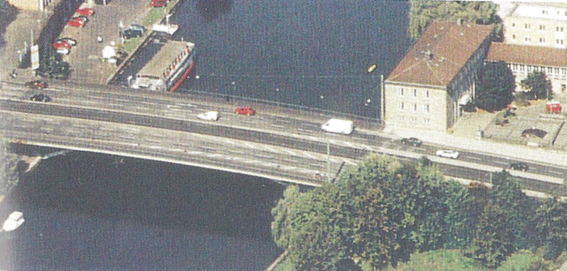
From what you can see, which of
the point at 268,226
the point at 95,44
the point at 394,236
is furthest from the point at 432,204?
the point at 95,44

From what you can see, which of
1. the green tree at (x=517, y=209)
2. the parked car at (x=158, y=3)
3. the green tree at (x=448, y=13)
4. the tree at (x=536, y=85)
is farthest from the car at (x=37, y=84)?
the green tree at (x=517, y=209)

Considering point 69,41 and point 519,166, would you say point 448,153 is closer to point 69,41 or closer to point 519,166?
point 519,166

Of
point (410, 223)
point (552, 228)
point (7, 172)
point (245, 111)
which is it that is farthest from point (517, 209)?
point (7, 172)

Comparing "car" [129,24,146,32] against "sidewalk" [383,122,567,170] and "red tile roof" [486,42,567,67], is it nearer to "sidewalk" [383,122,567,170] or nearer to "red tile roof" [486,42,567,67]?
"red tile roof" [486,42,567,67]

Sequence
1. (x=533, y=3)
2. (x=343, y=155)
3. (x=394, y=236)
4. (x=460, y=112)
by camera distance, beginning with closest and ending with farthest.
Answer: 1. (x=394, y=236)
2. (x=343, y=155)
3. (x=460, y=112)
4. (x=533, y=3)

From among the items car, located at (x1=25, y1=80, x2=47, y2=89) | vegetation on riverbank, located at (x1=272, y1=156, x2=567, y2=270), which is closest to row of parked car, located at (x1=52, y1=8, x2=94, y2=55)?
car, located at (x1=25, y1=80, x2=47, y2=89)

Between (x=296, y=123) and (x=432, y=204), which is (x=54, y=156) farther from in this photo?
(x=432, y=204)
